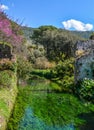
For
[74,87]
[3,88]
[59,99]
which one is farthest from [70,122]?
[74,87]

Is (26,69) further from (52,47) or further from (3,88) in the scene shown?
(52,47)

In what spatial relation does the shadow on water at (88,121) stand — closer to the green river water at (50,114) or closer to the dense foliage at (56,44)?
the green river water at (50,114)

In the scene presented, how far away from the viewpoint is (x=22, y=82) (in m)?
37.6

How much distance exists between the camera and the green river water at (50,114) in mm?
17688

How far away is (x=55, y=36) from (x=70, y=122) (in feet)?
201

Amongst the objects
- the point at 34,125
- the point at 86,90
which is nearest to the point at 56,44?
the point at 86,90

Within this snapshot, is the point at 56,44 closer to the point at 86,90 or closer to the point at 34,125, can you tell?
the point at 86,90

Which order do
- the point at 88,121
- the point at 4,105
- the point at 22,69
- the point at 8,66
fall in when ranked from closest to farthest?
the point at 4,105 → the point at 88,121 → the point at 8,66 → the point at 22,69

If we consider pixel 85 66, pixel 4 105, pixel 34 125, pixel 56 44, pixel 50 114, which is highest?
pixel 56 44

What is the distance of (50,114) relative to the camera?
20.8 m

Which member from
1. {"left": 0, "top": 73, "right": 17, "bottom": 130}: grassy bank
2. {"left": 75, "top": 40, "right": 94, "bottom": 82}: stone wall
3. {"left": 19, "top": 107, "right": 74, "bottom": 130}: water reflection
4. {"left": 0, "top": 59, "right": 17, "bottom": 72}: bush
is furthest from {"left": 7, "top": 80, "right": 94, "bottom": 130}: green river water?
{"left": 75, "top": 40, "right": 94, "bottom": 82}: stone wall

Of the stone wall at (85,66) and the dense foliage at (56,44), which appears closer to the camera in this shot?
the stone wall at (85,66)

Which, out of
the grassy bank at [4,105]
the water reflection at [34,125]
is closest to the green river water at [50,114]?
the water reflection at [34,125]

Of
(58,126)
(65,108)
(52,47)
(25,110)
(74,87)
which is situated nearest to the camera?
(58,126)
